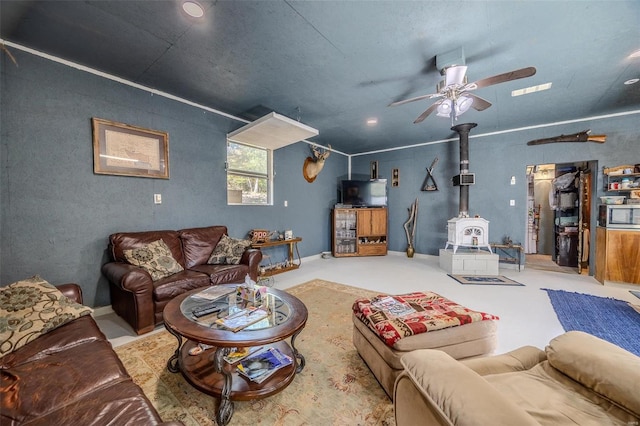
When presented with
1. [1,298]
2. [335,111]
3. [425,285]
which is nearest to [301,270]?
[425,285]

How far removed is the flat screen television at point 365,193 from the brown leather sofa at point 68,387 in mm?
5314

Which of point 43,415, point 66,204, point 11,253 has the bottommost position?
point 43,415

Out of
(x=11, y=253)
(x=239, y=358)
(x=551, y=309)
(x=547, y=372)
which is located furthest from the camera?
(x=551, y=309)

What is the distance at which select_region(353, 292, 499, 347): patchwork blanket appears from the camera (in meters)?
1.55

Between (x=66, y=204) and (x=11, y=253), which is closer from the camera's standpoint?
(x=11, y=253)

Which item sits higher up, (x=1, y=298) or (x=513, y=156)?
(x=513, y=156)

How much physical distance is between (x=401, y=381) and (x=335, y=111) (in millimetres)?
3709

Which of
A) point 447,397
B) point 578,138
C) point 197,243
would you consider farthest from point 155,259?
point 578,138

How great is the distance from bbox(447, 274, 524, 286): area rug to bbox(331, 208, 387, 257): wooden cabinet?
6.78ft

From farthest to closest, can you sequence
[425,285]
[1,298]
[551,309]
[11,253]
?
[425,285] < [551,309] < [11,253] < [1,298]

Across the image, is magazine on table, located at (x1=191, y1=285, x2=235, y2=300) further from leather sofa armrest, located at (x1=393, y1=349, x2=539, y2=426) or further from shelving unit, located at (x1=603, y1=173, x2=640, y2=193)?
shelving unit, located at (x1=603, y1=173, x2=640, y2=193)

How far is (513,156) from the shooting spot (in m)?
4.95

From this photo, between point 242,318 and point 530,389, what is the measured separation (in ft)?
4.83

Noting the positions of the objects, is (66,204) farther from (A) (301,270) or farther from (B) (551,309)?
(B) (551,309)
